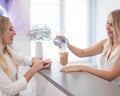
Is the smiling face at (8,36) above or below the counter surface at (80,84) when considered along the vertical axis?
above

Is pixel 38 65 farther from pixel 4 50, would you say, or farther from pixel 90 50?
pixel 90 50

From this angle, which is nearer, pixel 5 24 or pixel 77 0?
pixel 5 24

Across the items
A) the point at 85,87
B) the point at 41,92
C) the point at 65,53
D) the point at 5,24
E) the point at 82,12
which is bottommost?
the point at 41,92

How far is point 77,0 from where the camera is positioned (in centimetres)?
485

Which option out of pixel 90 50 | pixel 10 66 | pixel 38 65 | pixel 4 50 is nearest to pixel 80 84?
pixel 38 65

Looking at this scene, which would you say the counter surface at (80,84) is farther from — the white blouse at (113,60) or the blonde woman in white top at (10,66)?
the white blouse at (113,60)

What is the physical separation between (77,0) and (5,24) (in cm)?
313

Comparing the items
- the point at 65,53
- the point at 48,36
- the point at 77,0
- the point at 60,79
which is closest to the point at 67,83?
the point at 60,79

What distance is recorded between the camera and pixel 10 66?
6.38 feet

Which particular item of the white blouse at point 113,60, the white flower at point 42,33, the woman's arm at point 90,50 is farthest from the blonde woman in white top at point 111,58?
the white flower at point 42,33

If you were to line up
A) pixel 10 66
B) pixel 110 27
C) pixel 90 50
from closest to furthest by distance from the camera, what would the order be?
1. pixel 10 66
2. pixel 110 27
3. pixel 90 50

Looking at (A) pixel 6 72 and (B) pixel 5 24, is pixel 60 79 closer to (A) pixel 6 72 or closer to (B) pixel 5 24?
(A) pixel 6 72

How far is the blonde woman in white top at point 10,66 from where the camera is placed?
1702mm

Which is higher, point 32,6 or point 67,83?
point 32,6
